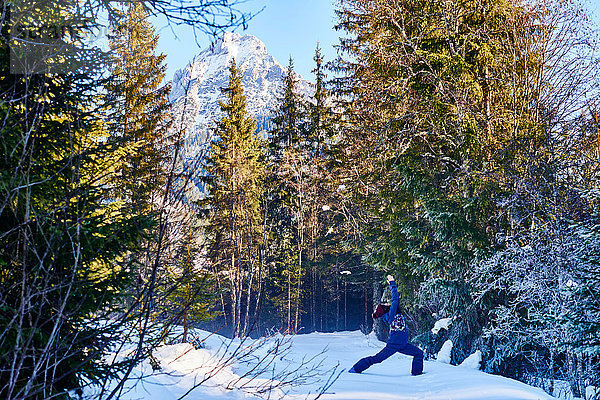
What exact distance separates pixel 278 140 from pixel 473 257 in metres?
17.5

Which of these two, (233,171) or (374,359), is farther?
(233,171)

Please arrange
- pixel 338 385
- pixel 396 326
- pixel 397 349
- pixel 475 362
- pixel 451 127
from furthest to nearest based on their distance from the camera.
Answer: pixel 451 127, pixel 475 362, pixel 396 326, pixel 397 349, pixel 338 385

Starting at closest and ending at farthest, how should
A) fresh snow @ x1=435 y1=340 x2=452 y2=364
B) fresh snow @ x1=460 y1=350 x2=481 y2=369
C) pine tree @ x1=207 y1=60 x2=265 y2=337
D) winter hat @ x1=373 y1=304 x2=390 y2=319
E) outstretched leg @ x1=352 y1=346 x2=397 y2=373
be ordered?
outstretched leg @ x1=352 y1=346 x2=397 y2=373 < winter hat @ x1=373 y1=304 x2=390 y2=319 < fresh snow @ x1=460 y1=350 x2=481 y2=369 < fresh snow @ x1=435 y1=340 x2=452 y2=364 < pine tree @ x1=207 y1=60 x2=265 y2=337

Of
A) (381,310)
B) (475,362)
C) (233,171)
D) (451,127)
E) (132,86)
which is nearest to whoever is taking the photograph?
(132,86)

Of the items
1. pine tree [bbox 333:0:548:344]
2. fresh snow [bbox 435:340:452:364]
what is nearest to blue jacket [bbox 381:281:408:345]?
pine tree [bbox 333:0:548:344]

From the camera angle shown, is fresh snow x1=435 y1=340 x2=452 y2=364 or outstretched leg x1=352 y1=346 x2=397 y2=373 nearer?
outstretched leg x1=352 y1=346 x2=397 y2=373

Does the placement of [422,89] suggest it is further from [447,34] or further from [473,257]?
[473,257]

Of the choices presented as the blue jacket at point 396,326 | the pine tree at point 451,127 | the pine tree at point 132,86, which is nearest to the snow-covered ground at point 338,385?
the blue jacket at point 396,326

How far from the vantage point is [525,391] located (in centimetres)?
558

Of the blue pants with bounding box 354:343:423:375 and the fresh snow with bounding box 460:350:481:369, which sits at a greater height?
the blue pants with bounding box 354:343:423:375

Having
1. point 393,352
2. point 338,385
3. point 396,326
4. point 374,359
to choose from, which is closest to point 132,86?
point 338,385

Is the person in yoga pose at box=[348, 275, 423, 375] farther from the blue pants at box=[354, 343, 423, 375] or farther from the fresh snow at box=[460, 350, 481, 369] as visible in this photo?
the fresh snow at box=[460, 350, 481, 369]

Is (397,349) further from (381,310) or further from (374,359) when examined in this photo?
(381,310)

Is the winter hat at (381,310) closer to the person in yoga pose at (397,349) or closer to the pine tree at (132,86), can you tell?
the person in yoga pose at (397,349)
